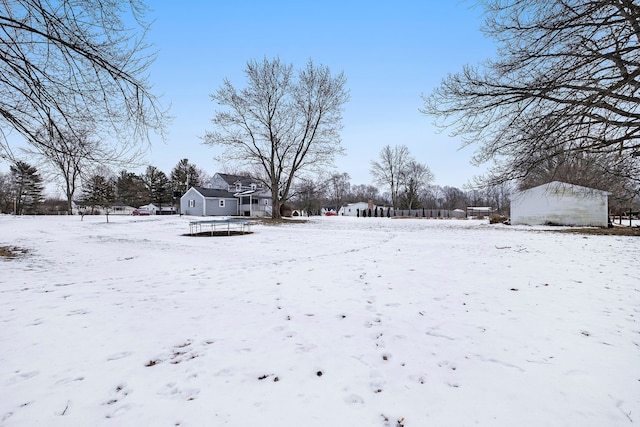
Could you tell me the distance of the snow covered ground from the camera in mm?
1994

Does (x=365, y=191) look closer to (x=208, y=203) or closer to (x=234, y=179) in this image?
(x=234, y=179)

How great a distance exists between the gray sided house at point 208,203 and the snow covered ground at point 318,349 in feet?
108

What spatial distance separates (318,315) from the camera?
3.75 m

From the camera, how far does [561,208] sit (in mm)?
22375

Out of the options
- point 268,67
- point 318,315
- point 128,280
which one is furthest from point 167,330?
point 268,67

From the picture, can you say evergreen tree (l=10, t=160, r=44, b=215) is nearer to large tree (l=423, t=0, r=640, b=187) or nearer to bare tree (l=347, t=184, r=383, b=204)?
large tree (l=423, t=0, r=640, b=187)

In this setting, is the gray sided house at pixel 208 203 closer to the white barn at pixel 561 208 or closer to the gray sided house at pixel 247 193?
the gray sided house at pixel 247 193

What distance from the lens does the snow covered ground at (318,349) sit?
1.99 metres

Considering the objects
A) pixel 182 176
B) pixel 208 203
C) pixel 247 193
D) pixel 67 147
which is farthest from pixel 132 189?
pixel 67 147

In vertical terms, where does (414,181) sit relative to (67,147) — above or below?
above

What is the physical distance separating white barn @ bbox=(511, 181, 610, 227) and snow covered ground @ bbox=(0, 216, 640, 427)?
62.3 feet

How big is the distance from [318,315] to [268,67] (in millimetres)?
26830

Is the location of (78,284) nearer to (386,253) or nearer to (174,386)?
(174,386)

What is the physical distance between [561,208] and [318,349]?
26.8 metres
